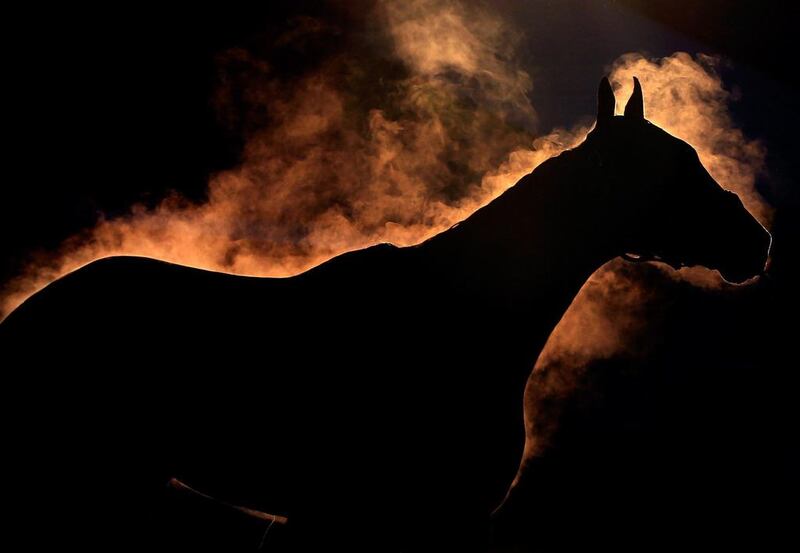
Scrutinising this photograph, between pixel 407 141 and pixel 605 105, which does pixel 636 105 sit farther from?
pixel 407 141

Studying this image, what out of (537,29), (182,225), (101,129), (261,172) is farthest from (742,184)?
(101,129)

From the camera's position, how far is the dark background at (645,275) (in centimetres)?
257

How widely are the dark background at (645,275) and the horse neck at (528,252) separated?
1.89m

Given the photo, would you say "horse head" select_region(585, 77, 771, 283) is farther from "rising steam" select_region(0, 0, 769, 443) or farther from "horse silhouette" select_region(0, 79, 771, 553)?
"rising steam" select_region(0, 0, 769, 443)

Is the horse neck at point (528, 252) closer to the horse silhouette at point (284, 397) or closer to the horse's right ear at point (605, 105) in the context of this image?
the horse silhouette at point (284, 397)

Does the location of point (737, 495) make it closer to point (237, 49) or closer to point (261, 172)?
point (261, 172)

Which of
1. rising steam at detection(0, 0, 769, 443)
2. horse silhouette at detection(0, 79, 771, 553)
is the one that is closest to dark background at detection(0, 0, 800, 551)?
rising steam at detection(0, 0, 769, 443)

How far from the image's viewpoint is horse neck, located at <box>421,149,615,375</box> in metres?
1.42

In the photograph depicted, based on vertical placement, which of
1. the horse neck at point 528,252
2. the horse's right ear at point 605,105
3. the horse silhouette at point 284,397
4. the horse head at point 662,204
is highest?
the horse's right ear at point 605,105

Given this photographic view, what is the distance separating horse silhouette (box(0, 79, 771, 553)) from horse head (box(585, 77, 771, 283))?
1.62 feet

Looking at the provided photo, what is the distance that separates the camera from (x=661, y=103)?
3.01m

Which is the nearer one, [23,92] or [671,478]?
[23,92]

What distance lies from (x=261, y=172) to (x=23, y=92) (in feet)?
4.32

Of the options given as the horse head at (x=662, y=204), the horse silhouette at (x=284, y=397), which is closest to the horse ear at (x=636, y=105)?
the horse head at (x=662, y=204)
